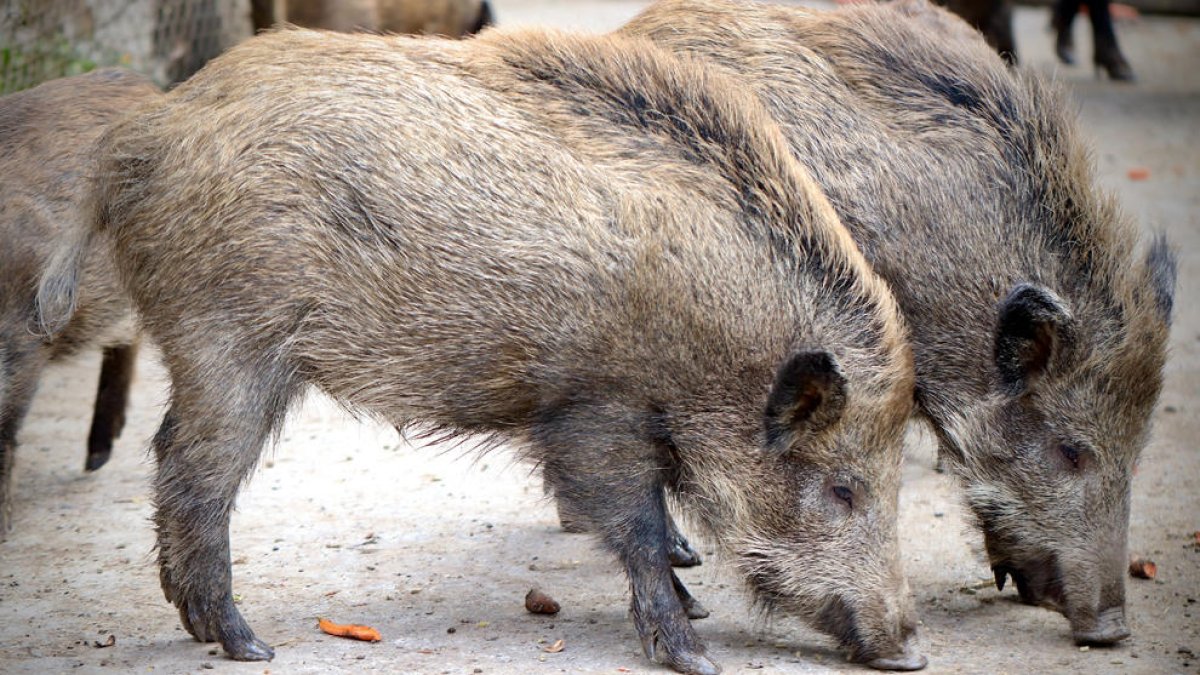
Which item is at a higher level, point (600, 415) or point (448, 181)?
point (448, 181)

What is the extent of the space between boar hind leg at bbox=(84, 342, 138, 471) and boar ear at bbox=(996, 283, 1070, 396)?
3389 mm

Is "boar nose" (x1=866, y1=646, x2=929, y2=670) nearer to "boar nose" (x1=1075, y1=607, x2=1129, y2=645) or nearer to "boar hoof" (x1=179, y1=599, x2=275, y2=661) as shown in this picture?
"boar nose" (x1=1075, y1=607, x2=1129, y2=645)

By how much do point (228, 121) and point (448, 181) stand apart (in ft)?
2.20

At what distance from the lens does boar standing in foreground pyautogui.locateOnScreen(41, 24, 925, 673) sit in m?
4.10

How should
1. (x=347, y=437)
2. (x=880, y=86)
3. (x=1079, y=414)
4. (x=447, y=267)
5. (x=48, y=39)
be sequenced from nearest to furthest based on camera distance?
(x=447, y=267), (x=1079, y=414), (x=880, y=86), (x=347, y=437), (x=48, y=39)

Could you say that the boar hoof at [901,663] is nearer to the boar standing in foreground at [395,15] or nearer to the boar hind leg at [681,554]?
the boar hind leg at [681,554]

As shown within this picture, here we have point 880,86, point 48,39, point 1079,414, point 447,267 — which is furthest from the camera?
point 48,39

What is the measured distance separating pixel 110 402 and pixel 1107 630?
3922 millimetres

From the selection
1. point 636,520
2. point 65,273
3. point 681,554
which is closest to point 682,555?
point 681,554

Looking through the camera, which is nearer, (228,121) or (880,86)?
(228,121)

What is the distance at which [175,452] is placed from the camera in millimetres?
4191

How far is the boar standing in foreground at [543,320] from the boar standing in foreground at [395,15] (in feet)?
17.9

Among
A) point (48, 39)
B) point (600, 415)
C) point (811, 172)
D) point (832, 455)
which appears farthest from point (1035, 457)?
point (48, 39)

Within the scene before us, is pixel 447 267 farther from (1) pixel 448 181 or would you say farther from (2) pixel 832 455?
(2) pixel 832 455
